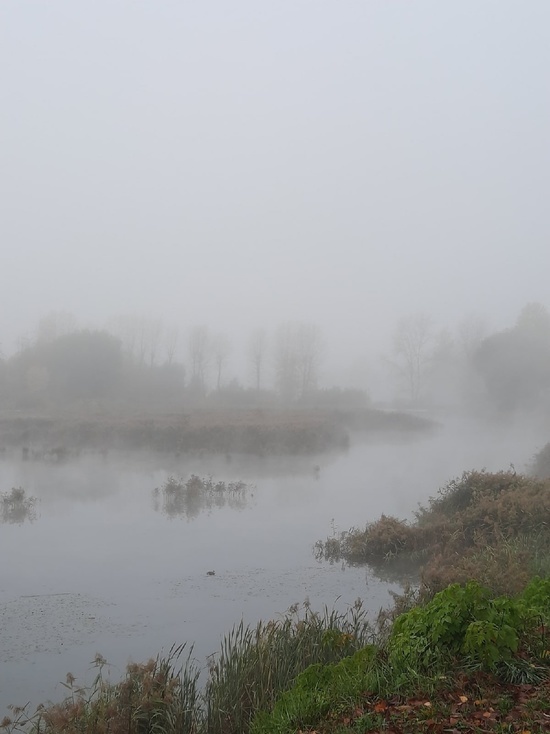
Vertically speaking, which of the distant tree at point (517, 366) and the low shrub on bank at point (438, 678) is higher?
the distant tree at point (517, 366)

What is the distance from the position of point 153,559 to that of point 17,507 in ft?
21.8

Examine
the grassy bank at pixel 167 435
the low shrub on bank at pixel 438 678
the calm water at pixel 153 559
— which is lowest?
the calm water at pixel 153 559

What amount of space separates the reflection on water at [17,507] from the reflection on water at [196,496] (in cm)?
361

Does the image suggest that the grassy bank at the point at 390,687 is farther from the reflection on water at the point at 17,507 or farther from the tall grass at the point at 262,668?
the reflection on water at the point at 17,507

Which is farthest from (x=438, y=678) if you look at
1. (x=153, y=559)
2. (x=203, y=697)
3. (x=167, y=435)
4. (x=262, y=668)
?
(x=167, y=435)

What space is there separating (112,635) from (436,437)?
127ft

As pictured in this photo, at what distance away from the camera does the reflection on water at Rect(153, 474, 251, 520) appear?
65.4 feet

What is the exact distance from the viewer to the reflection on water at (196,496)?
1994 cm

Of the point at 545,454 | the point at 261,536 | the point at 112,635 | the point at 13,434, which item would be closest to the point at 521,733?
the point at 112,635

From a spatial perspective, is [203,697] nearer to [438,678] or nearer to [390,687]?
[390,687]

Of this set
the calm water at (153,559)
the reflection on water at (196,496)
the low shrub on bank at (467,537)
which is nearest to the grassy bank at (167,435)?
the calm water at (153,559)

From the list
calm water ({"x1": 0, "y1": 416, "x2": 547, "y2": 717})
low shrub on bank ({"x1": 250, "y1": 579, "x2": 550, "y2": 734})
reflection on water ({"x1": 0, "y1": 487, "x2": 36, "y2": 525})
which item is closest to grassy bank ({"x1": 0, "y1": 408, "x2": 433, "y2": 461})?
calm water ({"x1": 0, "y1": 416, "x2": 547, "y2": 717})

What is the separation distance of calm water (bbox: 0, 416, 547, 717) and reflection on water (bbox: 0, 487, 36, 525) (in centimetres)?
34

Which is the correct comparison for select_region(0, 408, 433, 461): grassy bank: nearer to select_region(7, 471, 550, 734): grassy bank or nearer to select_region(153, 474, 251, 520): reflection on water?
select_region(153, 474, 251, 520): reflection on water
